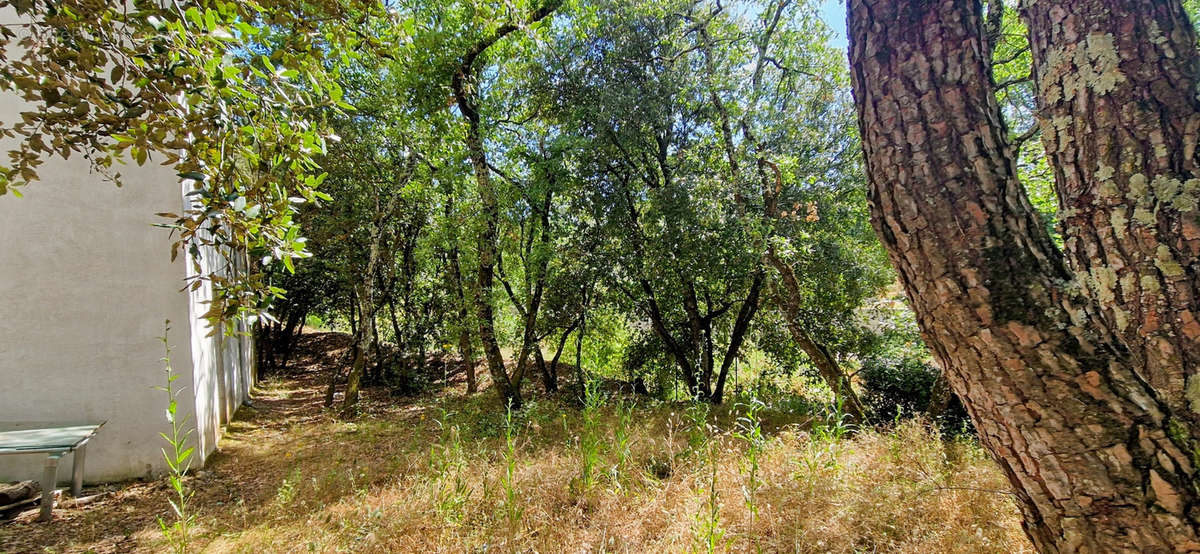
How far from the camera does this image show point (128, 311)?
14.3 feet

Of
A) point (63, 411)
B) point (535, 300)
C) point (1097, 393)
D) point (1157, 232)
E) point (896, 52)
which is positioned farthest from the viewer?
point (535, 300)

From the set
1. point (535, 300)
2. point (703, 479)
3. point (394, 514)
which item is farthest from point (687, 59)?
point (394, 514)

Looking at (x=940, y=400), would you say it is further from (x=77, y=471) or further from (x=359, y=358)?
(x=77, y=471)

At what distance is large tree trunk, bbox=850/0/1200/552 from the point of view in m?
1.14

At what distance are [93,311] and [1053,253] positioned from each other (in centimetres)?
638

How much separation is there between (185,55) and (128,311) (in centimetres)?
449

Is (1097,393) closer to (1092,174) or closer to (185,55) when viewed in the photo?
(1092,174)

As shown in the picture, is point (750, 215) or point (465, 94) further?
point (465, 94)

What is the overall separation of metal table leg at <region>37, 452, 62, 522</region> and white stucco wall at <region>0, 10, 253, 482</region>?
0.72 m

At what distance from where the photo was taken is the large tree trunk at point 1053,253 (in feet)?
3.74

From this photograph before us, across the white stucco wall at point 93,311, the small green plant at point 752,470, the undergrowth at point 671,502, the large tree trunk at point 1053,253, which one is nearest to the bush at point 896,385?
the undergrowth at point 671,502

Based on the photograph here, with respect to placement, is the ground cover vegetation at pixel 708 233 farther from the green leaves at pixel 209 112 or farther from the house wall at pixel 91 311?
the house wall at pixel 91 311

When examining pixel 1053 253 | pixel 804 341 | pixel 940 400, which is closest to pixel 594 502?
pixel 1053 253

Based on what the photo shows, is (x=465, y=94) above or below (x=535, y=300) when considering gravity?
above
